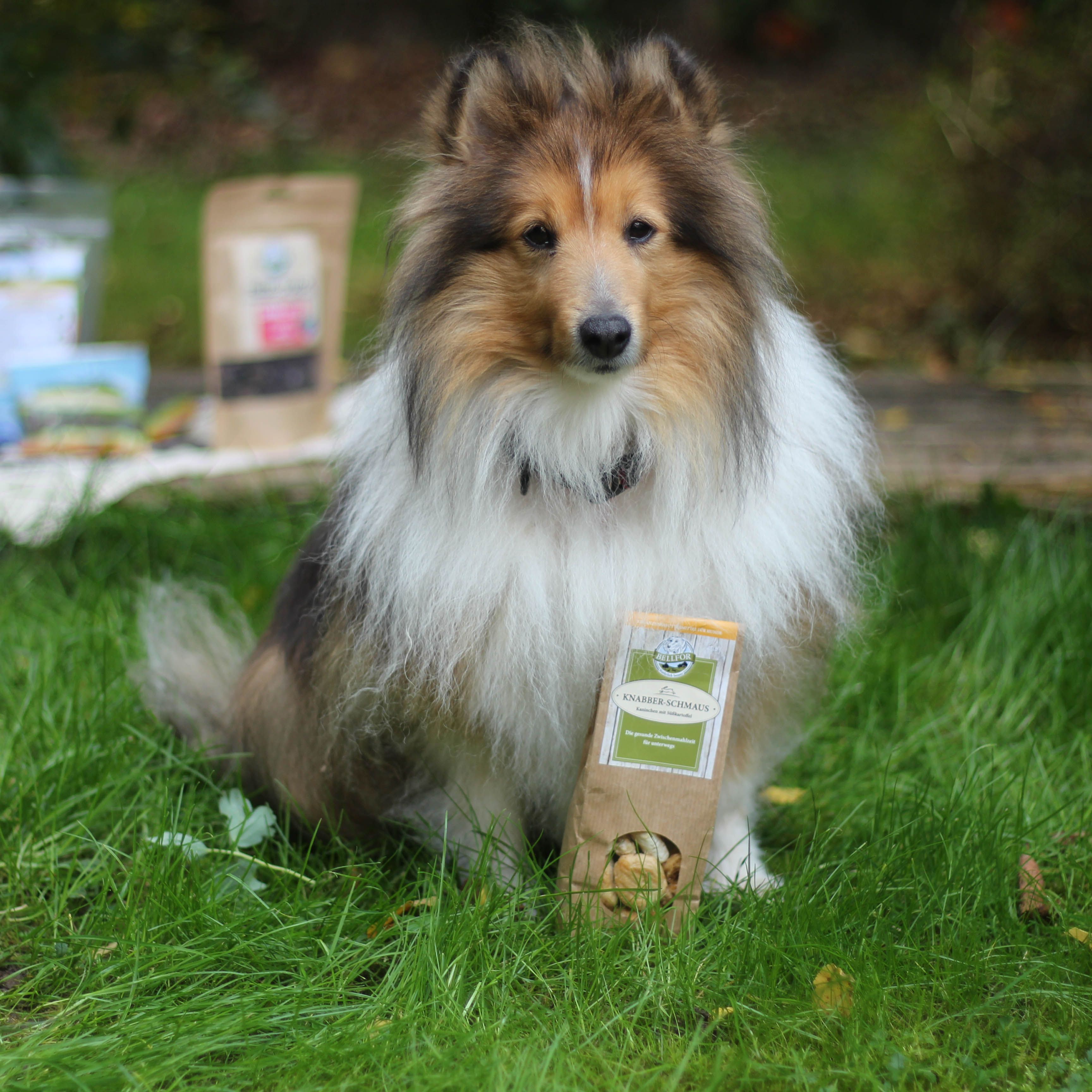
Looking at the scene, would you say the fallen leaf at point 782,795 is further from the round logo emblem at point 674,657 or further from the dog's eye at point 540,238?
the dog's eye at point 540,238

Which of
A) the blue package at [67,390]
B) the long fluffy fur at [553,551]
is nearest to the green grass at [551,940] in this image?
the long fluffy fur at [553,551]

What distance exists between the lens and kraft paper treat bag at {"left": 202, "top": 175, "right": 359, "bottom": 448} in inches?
160

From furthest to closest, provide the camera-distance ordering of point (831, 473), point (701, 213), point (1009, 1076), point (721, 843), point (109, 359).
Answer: point (109, 359) < point (721, 843) < point (831, 473) < point (701, 213) < point (1009, 1076)

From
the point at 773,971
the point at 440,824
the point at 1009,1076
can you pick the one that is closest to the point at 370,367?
the point at 440,824

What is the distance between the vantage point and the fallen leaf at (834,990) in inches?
79.0

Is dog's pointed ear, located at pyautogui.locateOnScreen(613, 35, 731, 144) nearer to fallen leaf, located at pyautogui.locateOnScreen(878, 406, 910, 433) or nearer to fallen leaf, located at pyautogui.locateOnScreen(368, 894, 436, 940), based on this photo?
fallen leaf, located at pyautogui.locateOnScreen(368, 894, 436, 940)

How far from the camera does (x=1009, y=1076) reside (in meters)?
1.93

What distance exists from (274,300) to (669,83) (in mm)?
2372

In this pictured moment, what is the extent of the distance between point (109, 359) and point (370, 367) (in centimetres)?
218

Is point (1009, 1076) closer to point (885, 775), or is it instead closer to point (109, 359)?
point (885, 775)

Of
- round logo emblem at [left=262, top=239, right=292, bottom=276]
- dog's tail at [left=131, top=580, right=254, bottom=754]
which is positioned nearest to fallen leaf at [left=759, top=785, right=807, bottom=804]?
dog's tail at [left=131, top=580, right=254, bottom=754]

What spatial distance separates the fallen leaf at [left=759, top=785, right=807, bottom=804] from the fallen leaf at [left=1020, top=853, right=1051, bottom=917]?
1.76 feet

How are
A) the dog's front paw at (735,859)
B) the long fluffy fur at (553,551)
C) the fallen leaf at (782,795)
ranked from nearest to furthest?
the long fluffy fur at (553,551), the dog's front paw at (735,859), the fallen leaf at (782,795)

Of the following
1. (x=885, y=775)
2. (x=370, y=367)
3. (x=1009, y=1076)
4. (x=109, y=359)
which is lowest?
(x=1009, y=1076)
